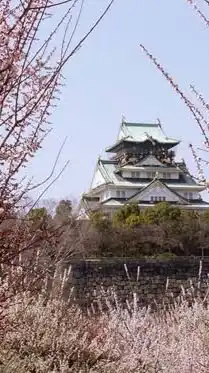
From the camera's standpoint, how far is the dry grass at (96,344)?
4.65 metres

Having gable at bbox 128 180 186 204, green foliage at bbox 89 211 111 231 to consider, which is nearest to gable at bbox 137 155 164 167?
gable at bbox 128 180 186 204

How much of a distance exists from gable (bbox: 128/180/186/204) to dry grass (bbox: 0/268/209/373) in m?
32.0

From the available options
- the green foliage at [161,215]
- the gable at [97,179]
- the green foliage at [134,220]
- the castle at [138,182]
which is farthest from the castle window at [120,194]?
the green foliage at [134,220]

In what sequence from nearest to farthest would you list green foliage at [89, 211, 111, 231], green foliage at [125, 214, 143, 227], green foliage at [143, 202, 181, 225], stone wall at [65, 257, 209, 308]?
stone wall at [65, 257, 209, 308] < green foliage at [89, 211, 111, 231] < green foliage at [125, 214, 143, 227] < green foliage at [143, 202, 181, 225]

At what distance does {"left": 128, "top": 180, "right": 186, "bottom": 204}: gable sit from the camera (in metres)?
37.9

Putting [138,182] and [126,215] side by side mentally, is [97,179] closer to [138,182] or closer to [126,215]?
[138,182]

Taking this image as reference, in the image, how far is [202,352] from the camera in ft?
15.3

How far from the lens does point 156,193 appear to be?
38.4 meters

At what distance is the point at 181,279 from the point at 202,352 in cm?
1885

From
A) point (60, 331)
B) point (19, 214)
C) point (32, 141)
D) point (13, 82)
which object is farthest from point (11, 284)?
point (60, 331)

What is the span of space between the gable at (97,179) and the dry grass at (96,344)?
3510cm

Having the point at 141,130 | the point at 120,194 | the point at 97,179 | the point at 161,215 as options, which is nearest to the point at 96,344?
the point at 161,215

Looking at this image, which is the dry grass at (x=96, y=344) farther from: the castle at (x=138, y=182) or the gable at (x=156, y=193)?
the gable at (x=156, y=193)

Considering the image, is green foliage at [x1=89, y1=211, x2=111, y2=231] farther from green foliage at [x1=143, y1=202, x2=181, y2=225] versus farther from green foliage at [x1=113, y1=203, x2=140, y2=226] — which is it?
green foliage at [x1=143, y1=202, x2=181, y2=225]
